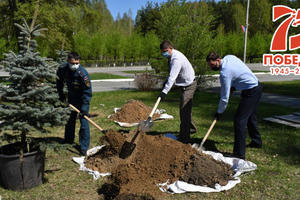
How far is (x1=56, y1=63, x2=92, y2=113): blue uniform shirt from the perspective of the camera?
4.70 m

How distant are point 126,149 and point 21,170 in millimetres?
1549

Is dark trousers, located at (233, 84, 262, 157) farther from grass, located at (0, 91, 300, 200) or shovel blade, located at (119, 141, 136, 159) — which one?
shovel blade, located at (119, 141, 136, 159)

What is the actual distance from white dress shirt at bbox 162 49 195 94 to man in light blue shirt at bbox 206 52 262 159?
0.63 m

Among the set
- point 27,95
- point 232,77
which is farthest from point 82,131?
point 232,77

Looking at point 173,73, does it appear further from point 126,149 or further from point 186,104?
point 126,149

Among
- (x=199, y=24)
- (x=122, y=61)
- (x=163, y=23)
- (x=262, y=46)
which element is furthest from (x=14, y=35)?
(x=262, y=46)

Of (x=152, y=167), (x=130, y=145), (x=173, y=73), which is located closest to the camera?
(x=152, y=167)

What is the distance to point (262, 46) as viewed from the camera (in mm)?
41719

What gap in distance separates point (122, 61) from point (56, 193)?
35428 millimetres

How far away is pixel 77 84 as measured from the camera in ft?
15.7

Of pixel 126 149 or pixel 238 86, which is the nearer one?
pixel 126 149

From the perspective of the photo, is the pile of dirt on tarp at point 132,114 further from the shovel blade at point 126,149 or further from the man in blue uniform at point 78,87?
the shovel blade at point 126,149

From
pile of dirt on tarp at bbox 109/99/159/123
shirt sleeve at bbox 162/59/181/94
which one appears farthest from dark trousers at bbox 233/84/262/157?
pile of dirt on tarp at bbox 109/99/159/123

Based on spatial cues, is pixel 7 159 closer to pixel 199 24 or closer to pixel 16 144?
pixel 16 144
